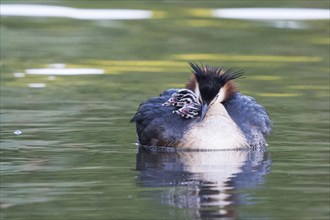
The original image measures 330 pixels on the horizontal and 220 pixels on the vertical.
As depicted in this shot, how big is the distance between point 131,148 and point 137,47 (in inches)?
316

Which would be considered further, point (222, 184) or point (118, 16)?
point (118, 16)

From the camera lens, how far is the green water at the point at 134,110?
38.1ft

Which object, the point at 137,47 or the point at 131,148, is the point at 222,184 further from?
the point at 137,47

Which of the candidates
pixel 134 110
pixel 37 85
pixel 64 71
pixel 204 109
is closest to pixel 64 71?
pixel 64 71

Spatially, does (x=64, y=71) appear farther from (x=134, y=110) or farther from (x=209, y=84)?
(x=209, y=84)

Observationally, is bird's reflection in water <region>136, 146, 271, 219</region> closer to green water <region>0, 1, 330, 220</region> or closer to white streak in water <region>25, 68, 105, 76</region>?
green water <region>0, 1, 330, 220</region>

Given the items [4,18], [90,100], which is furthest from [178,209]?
[4,18]

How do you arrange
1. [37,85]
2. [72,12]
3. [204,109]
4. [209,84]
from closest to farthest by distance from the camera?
[204,109] → [209,84] → [37,85] → [72,12]

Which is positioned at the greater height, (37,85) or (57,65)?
(57,65)

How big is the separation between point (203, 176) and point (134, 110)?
4380 mm

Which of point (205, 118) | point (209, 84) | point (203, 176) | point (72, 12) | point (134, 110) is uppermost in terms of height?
point (72, 12)

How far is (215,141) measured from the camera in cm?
1499

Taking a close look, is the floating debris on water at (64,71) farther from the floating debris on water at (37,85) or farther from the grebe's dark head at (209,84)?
the grebe's dark head at (209,84)

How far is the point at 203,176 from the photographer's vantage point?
1308cm
